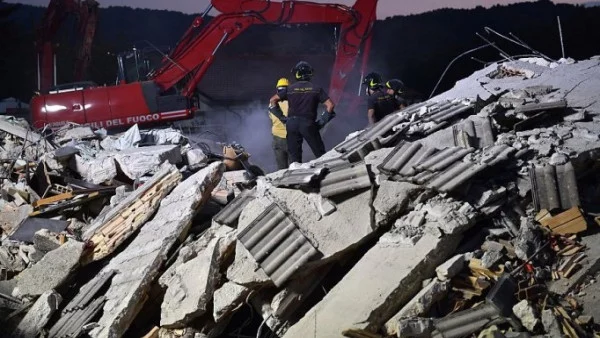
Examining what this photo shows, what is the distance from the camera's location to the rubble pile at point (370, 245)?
12.3 ft

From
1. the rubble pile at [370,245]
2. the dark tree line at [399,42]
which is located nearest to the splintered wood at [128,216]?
the rubble pile at [370,245]

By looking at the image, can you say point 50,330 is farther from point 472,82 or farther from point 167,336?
point 472,82

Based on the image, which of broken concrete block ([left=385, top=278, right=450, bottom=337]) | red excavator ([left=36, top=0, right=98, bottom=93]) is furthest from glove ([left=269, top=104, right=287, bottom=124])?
red excavator ([left=36, top=0, right=98, bottom=93])

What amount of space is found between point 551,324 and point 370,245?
1406 mm

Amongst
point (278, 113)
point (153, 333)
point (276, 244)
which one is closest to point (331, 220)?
point (276, 244)

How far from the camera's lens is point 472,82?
7.39 meters

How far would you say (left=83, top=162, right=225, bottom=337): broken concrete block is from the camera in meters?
4.41

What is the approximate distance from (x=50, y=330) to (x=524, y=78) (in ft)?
19.0

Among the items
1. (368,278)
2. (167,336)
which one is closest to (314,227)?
(368,278)

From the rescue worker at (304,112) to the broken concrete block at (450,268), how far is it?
3.68m

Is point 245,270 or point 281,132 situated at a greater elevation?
point 281,132

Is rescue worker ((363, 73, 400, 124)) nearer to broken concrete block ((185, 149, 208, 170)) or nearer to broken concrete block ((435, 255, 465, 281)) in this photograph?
broken concrete block ((185, 149, 208, 170))

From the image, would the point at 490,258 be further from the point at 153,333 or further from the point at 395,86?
the point at 395,86

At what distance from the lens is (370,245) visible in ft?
14.4
